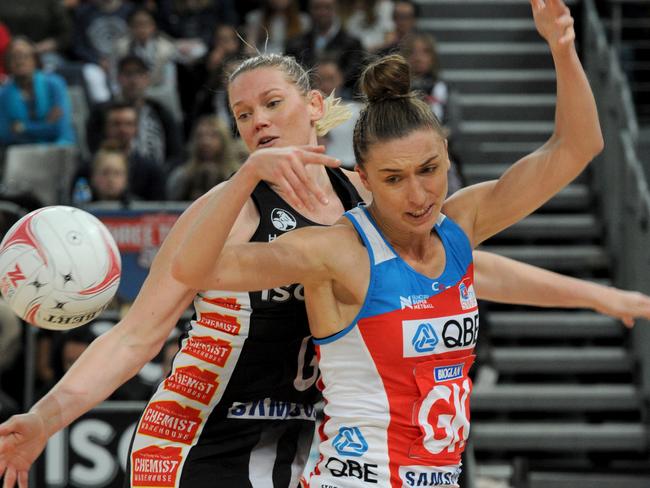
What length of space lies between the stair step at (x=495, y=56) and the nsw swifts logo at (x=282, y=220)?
7.14m

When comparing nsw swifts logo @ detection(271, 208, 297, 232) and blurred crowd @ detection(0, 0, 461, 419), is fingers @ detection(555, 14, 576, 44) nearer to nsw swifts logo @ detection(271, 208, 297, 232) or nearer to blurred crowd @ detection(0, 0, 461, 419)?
nsw swifts logo @ detection(271, 208, 297, 232)

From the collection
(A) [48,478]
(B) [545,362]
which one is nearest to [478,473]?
(B) [545,362]

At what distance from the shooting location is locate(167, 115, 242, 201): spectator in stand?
8.29 meters

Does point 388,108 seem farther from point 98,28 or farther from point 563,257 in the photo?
point 98,28

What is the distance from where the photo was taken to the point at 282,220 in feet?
11.8

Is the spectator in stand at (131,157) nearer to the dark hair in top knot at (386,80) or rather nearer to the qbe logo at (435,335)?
the dark hair in top knot at (386,80)

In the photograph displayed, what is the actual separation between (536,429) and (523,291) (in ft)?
15.1

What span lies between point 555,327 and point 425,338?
5.69 meters

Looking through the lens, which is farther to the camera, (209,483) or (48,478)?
→ (48,478)

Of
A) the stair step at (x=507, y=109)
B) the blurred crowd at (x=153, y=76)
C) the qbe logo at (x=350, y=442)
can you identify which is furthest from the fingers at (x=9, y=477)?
the stair step at (x=507, y=109)

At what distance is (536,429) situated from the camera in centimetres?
804

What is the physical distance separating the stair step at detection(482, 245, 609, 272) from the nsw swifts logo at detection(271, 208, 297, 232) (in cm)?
557

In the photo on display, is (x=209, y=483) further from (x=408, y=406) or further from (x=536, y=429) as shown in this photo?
(x=536, y=429)

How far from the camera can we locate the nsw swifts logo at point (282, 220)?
3.56 metres
